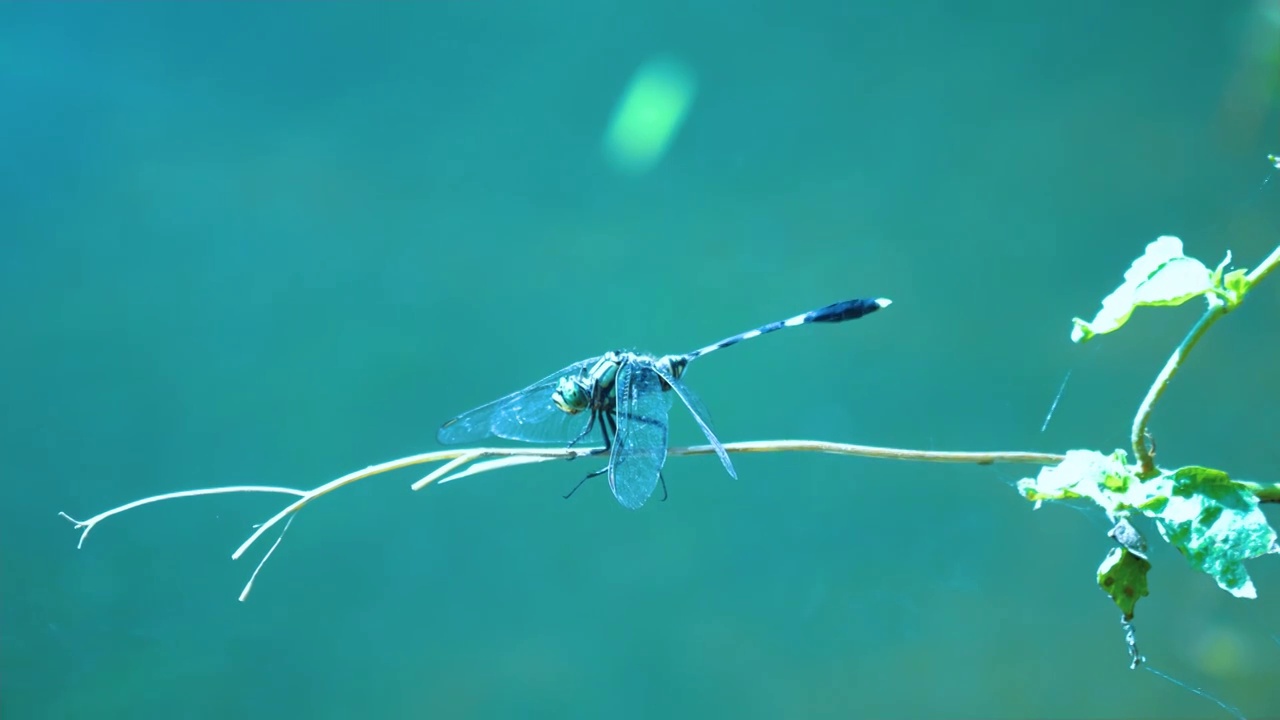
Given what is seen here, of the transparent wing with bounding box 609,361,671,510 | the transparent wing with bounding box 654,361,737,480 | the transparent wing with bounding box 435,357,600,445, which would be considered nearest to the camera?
the transparent wing with bounding box 609,361,671,510

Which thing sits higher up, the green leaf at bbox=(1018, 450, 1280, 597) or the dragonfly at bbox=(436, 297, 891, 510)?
the dragonfly at bbox=(436, 297, 891, 510)

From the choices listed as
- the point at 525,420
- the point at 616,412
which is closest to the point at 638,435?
the point at 616,412

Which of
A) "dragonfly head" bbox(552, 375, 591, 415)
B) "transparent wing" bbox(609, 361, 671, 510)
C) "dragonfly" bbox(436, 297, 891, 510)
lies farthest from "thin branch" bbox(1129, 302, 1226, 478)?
"dragonfly head" bbox(552, 375, 591, 415)

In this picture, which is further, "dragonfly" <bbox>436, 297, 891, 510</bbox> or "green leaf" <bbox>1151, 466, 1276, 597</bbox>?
"dragonfly" <bbox>436, 297, 891, 510</bbox>

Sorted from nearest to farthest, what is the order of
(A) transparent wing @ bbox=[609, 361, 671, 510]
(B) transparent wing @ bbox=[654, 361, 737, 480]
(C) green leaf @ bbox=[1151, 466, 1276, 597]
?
(C) green leaf @ bbox=[1151, 466, 1276, 597], (A) transparent wing @ bbox=[609, 361, 671, 510], (B) transparent wing @ bbox=[654, 361, 737, 480]

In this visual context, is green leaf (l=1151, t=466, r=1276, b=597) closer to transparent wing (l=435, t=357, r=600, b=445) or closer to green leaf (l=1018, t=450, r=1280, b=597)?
green leaf (l=1018, t=450, r=1280, b=597)

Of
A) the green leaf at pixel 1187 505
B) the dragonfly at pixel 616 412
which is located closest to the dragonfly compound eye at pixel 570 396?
the dragonfly at pixel 616 412

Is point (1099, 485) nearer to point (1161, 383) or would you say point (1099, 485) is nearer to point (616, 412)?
point (1161, 383)

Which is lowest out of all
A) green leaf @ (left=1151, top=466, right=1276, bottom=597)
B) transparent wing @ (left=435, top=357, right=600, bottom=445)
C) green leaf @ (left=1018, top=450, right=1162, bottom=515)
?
green leaf @ (left=1151, top=466, right=1276, bottom=597)

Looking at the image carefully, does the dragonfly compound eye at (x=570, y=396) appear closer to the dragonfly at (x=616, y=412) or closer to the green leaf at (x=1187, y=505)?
the dragonfly at (x=616, y=412)
